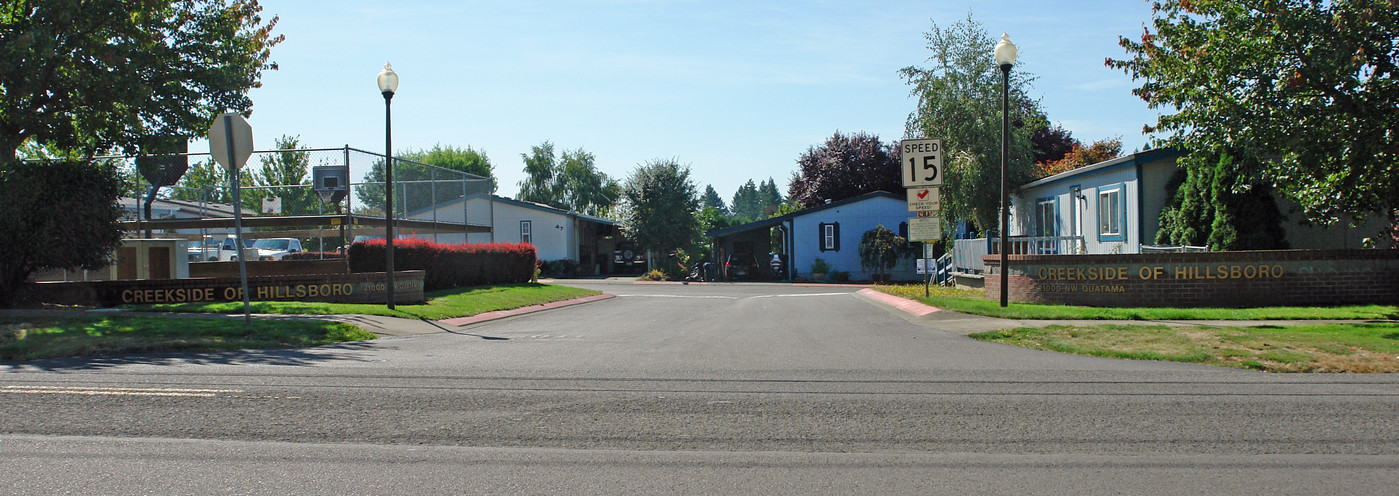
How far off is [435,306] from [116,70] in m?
7.34

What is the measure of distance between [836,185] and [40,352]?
161 feet

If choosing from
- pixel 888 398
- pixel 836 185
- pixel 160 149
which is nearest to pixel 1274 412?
pixel 888 398

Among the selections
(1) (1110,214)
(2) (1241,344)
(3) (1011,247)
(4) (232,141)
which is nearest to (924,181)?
(2) (1241,344)

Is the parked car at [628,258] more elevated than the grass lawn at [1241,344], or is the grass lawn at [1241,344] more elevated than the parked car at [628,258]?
the parked car at [628,258]

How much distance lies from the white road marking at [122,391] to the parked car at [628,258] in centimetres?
4631

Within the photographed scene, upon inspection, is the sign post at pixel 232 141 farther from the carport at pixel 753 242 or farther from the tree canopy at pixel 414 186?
the carport at pixel 753 242

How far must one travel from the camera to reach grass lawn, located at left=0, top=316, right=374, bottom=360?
34.0 ft

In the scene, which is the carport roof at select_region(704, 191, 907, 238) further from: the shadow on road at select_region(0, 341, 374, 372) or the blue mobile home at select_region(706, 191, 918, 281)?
the shadow on road at select_region(0, 341, 374, 372)

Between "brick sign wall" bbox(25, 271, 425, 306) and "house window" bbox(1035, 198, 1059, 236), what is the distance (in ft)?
63.2

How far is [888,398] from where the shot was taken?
24.3ft

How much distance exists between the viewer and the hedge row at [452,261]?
20875mm

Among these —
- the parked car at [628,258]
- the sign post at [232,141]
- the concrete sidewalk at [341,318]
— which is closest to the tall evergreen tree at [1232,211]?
the concrete sidewalk at [341,318]

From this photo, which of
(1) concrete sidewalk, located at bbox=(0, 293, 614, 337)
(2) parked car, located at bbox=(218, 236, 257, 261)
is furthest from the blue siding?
(1) concrete sidewalk, located at bbox=(0, 293, 614, 337)

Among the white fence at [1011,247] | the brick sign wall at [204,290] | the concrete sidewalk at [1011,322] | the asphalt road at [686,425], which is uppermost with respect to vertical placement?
the white fence at [1011,247]
